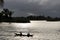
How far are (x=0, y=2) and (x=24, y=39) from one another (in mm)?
31690

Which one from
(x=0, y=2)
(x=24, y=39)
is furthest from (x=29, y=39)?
(x=0, y=2)

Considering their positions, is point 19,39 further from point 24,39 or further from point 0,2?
point 0,2

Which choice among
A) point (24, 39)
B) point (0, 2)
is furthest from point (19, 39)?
point (0, 2)

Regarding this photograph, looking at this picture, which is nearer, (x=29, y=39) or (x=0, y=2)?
(x=29, y=39)

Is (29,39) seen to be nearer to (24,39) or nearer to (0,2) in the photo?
(24,39)

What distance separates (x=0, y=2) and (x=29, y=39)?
105 feet

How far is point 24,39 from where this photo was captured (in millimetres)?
55062

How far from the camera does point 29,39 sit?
182 feet

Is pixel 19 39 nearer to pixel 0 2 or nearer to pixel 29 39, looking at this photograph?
pixel 29 39

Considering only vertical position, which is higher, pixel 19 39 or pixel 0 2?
pixel 0 2

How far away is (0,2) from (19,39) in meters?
31.1

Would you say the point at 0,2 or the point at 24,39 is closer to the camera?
the point at 24,39

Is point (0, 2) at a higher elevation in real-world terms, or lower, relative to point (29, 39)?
higher
